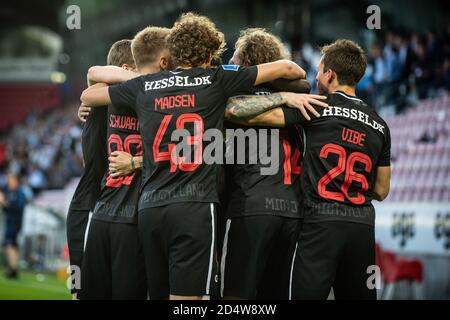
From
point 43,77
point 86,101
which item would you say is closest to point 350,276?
point 86,101

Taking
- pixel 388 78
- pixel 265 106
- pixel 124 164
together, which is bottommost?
pixel 124 164

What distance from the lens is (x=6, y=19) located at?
34594 mm

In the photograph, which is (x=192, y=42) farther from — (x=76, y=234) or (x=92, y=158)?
(x=76, y=234)

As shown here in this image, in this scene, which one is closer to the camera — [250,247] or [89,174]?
[250,247]

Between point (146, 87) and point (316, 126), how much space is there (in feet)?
3.81

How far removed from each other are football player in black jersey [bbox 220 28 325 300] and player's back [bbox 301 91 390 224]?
0.13m

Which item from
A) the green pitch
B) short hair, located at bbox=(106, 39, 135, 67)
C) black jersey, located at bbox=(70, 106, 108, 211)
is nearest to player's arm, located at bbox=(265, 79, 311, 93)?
short hair, located at bbox=(106, 39, 135, 67)

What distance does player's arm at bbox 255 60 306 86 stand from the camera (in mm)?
4524

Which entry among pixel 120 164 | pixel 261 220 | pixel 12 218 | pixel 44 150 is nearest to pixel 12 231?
pixel 12 218

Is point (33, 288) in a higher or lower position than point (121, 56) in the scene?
lower

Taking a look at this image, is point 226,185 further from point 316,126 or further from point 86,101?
point 86,101

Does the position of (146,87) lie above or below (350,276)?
above

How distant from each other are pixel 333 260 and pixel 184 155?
3.92 ft

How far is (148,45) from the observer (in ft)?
15.8
